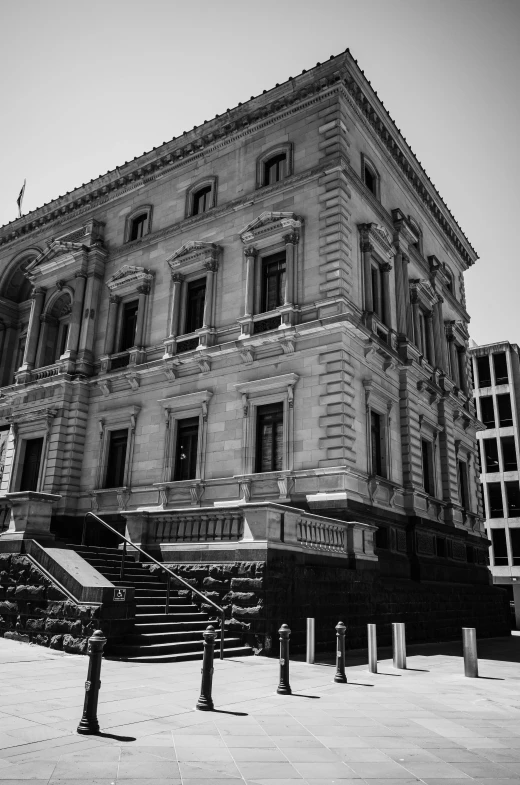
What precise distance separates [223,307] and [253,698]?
17.6m

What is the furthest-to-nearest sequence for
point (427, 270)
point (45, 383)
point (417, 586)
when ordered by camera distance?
point (427, 270), point (45, 383), point (417, 586)

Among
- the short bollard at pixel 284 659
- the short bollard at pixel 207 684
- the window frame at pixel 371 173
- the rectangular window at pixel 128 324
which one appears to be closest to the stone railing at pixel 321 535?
the short bollard at pixel 284 659

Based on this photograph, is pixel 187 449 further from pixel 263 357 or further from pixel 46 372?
pixel 46 372

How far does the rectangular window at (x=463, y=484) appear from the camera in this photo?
3111 cm

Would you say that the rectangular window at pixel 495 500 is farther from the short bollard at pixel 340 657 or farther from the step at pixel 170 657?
the short bollard at pixel 340 657

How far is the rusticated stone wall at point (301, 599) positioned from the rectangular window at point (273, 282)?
10.7 m

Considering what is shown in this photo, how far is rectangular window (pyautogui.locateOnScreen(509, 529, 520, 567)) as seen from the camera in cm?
5259

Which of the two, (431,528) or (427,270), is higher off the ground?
(427,270)

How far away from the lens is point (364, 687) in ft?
35.7

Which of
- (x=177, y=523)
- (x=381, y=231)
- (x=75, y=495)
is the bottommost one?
(x=177, y=523)

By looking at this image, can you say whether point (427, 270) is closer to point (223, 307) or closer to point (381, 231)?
point (381, 231)

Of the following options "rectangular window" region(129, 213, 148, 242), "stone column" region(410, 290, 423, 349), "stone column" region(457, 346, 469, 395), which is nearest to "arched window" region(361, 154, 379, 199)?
"stone column" region(410, 290, 423, 349)

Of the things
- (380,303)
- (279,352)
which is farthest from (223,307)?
(380,303)

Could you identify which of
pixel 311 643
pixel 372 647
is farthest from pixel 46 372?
pixel 372 647
